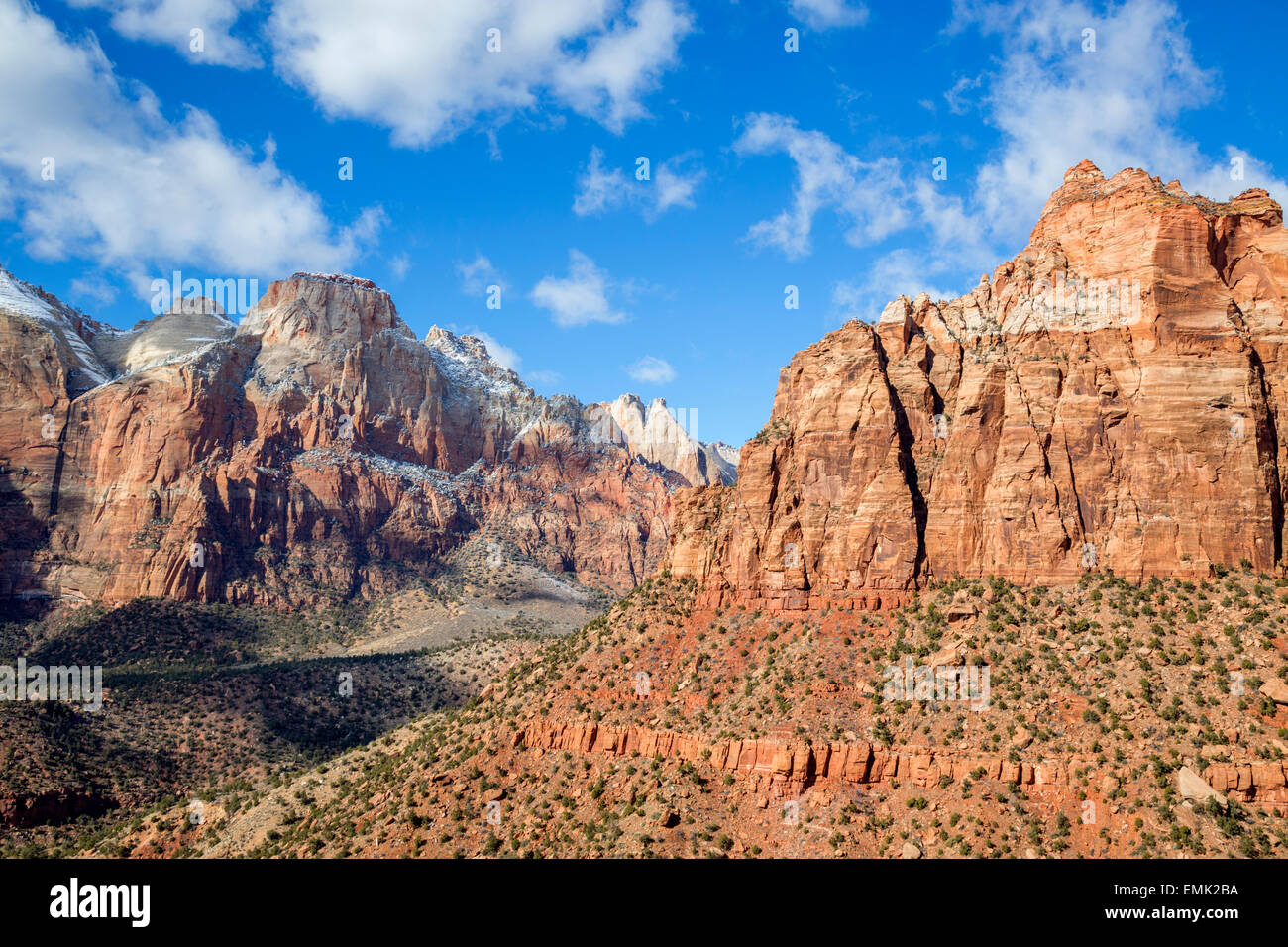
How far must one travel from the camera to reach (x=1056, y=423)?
61.3 meters

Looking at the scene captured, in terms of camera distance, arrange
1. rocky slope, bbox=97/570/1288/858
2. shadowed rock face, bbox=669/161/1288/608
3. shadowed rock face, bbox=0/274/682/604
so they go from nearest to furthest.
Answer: rocky slope, bbox=97/570/1288/858, shadowed rock face, bbox=669/161/1288/608, shadowed rock face, bbox=0/274/682/604

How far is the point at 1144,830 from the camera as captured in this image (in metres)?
44.1

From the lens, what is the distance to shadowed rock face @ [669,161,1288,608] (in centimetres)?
5772

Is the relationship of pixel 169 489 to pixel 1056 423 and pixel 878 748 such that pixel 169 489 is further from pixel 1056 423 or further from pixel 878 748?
pixel 1056 423

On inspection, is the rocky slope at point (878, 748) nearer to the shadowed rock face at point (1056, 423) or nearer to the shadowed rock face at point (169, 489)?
the shadowed rock face at point (1056, 423)

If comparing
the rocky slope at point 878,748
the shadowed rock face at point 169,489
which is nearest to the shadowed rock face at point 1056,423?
the rocky slope at point 878,748

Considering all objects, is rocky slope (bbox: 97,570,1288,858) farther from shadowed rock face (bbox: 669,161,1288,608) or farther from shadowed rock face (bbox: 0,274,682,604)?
shadowed rock face (bbox: 0,274,682,604)

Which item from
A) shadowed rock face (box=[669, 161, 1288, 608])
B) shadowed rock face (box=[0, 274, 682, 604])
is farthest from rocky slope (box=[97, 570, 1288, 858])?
shadowed rock face (box=[0, 274, 682, 604])

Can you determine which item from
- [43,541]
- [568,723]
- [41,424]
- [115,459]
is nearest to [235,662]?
[43,541]

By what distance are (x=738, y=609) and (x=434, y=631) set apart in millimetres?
99984

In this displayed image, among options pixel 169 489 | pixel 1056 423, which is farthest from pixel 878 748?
pixel 169 489
